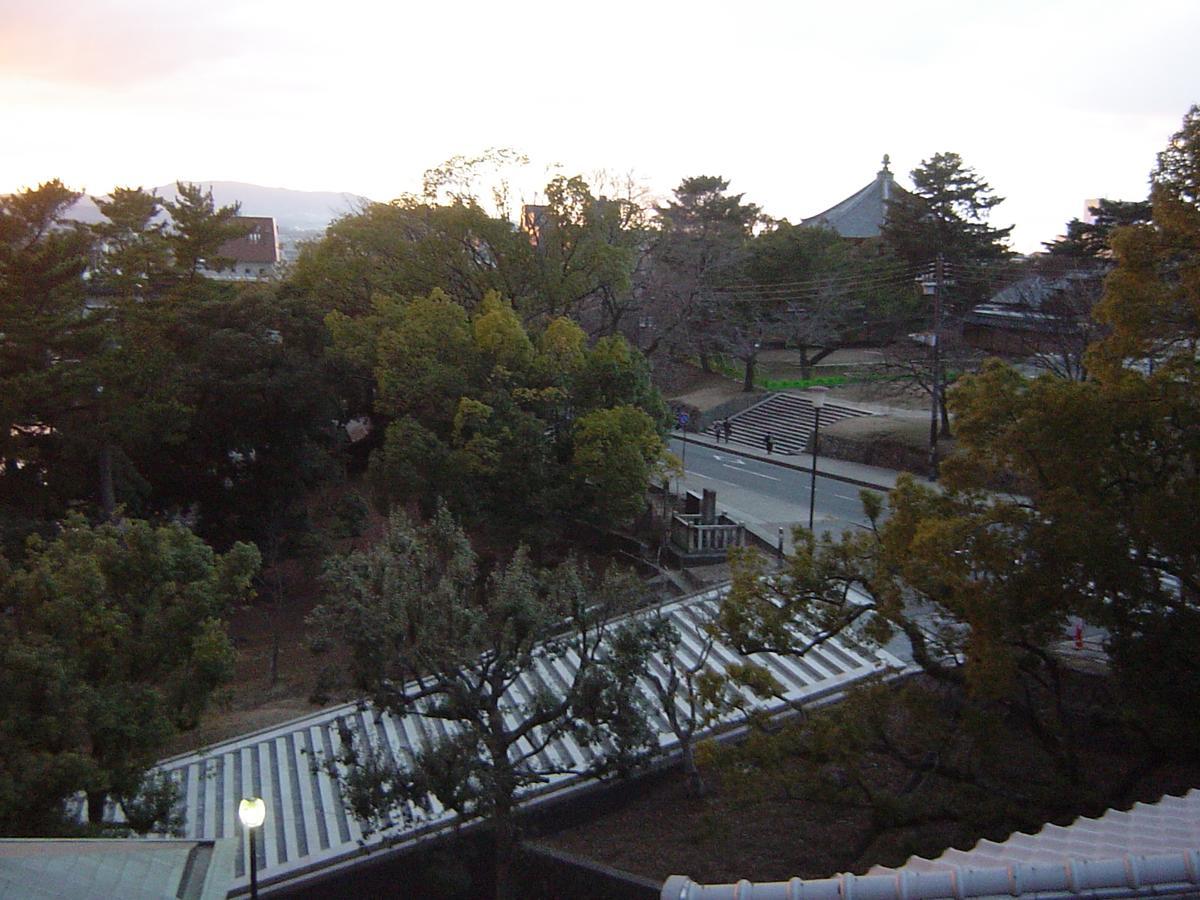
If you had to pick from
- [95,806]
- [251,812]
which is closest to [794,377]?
[95,806]

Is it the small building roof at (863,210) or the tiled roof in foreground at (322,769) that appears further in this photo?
the small building roof at (863,210)

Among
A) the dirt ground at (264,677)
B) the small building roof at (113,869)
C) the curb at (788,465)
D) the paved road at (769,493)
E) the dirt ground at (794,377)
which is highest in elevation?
the dirt ground at (794,377)

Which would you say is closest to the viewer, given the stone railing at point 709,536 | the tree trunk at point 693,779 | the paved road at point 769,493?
the tree trunk at point 693,779

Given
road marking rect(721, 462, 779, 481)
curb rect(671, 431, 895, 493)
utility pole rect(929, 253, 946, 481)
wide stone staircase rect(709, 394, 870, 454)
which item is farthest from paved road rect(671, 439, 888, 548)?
utility pole rect(929, 253, 946, 481)

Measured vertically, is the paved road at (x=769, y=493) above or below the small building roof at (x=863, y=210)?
below

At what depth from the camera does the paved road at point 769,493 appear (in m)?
24.1

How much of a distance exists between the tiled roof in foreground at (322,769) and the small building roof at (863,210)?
121 ft

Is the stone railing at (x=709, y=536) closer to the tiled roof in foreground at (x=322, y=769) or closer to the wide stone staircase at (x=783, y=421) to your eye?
the tiled roof in foreground at (x=322, y=769)

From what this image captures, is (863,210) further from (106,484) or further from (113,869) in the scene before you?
(113,869)

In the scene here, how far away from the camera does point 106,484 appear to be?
2381 cm

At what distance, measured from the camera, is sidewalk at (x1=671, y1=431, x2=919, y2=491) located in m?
28.4

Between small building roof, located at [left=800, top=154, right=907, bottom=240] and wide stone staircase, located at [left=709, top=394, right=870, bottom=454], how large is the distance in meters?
15.4

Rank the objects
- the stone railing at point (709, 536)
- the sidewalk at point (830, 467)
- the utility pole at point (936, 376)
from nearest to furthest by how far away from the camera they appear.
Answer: the stone railing at point (709, 536) → the utility pole at point (936, 376) → the sidewalk at point (830, 467)

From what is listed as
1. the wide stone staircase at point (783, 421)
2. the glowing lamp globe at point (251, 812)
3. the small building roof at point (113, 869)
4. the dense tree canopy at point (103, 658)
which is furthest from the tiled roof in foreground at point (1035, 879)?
the wide stone staircase at point (783, 421)
